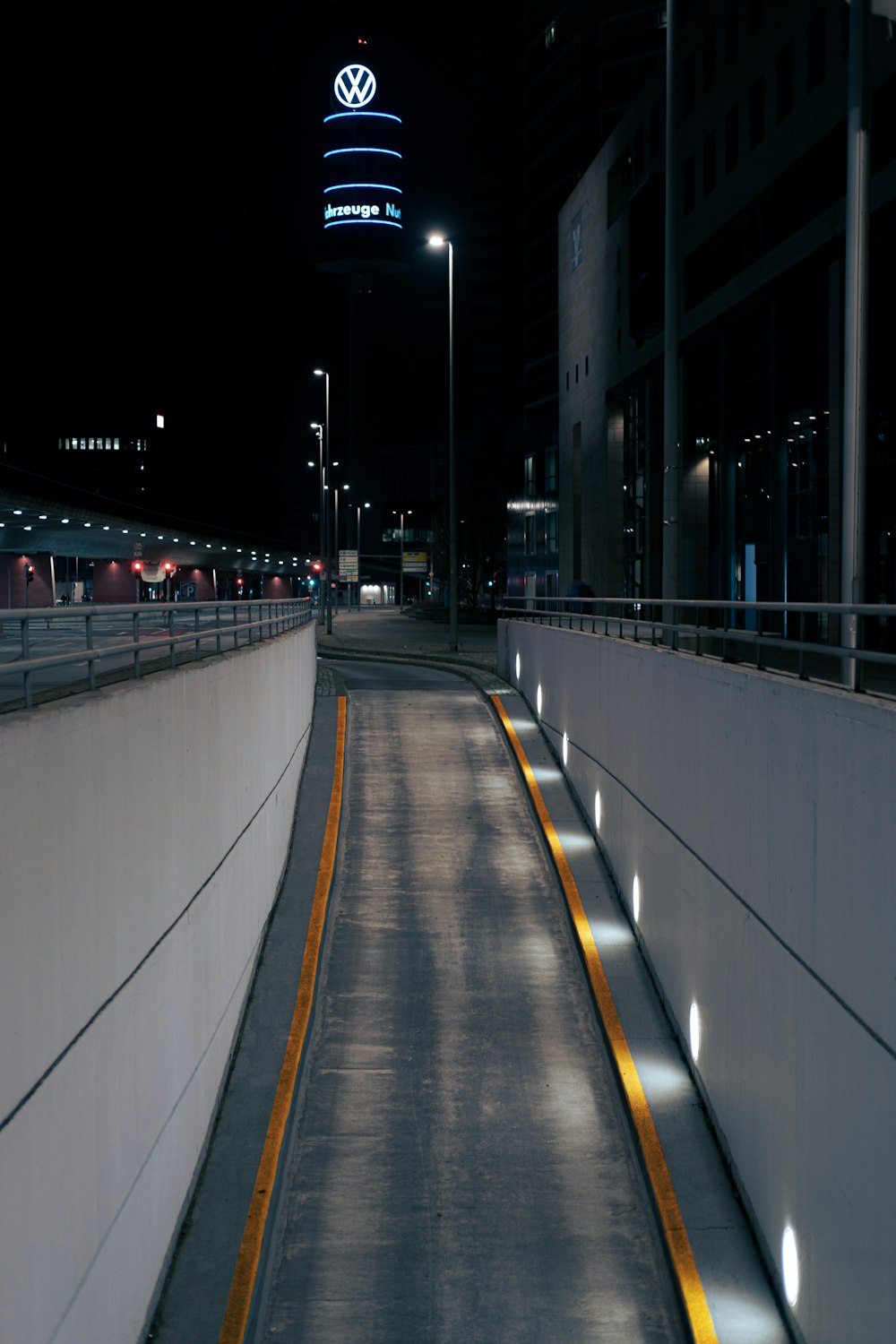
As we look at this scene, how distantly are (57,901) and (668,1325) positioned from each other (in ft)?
23.6

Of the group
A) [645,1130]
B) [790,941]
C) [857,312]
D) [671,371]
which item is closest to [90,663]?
[790,941]

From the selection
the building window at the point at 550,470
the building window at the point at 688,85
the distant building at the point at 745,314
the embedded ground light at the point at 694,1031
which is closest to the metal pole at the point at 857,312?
the embedded ground light at the point at 694,1031

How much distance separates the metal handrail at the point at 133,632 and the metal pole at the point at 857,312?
6.79 m

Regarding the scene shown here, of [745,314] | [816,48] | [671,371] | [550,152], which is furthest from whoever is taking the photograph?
[550,152]

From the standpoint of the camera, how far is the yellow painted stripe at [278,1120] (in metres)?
12.1

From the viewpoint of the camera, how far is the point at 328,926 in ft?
69.0

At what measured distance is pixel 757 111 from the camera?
126 ft

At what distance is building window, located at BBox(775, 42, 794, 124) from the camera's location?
35375 mm

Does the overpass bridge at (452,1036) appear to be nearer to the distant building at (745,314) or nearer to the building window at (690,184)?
the distant building at (745,314)

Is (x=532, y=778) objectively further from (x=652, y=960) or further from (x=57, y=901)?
(x=57, y=901)

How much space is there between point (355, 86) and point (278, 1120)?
197885 mm

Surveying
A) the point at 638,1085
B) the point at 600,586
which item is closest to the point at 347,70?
the point at 600,586

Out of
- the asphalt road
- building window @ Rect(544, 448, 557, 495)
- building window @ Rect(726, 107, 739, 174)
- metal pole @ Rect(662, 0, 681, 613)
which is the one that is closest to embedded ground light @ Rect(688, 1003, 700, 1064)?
the asphalt road

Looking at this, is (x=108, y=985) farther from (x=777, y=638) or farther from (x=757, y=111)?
(x=757, y=111)
